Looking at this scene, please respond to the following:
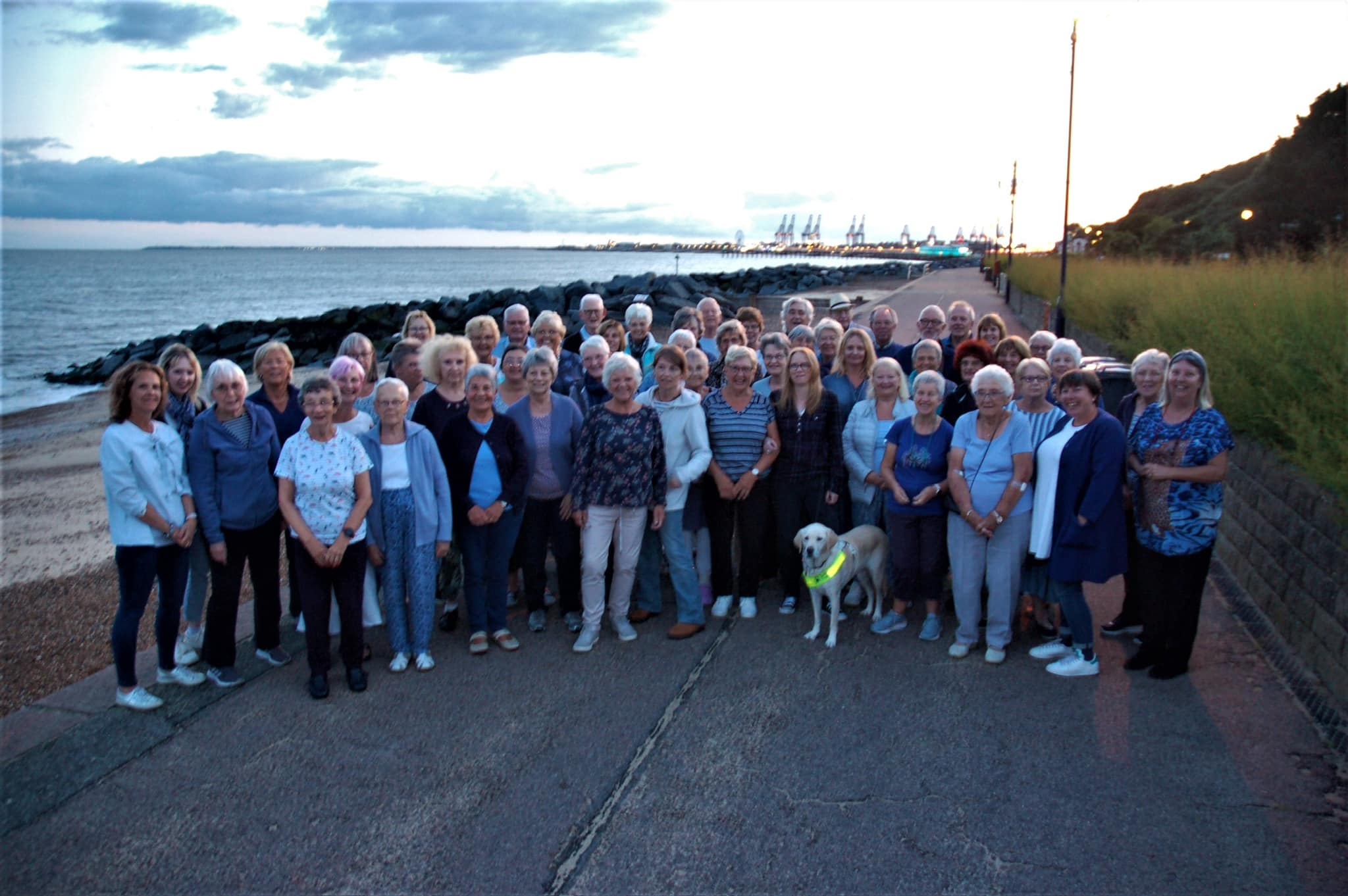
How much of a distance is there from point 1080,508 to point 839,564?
147 centimetres

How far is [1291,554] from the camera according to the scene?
5.80 metres

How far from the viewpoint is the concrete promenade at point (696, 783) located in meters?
3.63

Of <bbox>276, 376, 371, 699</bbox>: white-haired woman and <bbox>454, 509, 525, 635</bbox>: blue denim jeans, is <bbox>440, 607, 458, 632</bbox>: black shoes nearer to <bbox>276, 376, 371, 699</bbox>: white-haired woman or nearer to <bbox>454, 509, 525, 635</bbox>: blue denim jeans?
<bbox>454, 509, 525, 635</bbox>: blue denim jeans

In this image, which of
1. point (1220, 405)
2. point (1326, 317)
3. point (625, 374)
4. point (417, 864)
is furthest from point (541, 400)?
point (1326, 317)

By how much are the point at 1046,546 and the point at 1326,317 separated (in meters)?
4.27

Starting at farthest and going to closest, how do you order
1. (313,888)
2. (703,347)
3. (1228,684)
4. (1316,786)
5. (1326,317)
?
(703,347) → (1326,317) → (1228,684) → (1316,786) → (313,888)

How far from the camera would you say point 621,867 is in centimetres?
366

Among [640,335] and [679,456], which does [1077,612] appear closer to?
[679,456]

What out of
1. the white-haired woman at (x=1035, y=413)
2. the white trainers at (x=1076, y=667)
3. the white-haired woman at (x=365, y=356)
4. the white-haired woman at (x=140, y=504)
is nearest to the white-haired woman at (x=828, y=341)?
the white-haired woman at (x=1035, y=413)

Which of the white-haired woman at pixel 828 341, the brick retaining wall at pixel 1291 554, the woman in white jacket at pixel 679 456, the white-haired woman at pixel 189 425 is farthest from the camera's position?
the white-haired woman at pixel 828 341

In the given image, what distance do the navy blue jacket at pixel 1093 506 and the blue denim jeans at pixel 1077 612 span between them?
3.9 inches

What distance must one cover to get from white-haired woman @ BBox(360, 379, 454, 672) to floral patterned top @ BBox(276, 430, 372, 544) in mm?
224

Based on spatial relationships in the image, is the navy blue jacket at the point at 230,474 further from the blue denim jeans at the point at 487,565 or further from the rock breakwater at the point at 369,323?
the rock breakwater at the point at 369,323

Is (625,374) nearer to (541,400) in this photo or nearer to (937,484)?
(541,400)
